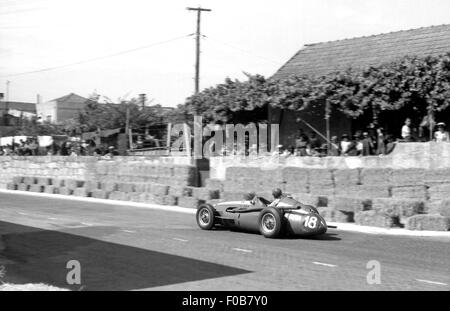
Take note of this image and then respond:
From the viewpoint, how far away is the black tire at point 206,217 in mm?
14516

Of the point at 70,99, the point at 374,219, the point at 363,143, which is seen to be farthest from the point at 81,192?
the point at 70,99

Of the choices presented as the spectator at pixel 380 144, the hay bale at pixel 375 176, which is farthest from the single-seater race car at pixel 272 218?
the spectator at pixel 380 144

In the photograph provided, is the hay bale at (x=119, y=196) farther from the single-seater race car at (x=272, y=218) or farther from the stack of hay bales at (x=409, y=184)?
the stack of hay bales at (x=409, y=184)

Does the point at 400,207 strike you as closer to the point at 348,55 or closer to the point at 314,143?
the point at 314,143

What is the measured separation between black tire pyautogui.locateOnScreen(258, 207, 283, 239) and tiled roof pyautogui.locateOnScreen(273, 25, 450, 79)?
11022 millimetres

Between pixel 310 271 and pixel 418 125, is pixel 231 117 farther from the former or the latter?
pixel 310 271

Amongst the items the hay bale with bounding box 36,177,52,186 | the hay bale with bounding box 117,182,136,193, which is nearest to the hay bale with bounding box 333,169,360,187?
the hay bale with bounding box 117,182,136,193

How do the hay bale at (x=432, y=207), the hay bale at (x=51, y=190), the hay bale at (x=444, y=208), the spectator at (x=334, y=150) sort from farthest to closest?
the hay bale at (x=51, y=190), the spectator at (x=334, y=150), the hay bale at (x=432, y=207), the hay bale at (x=444, y=208)

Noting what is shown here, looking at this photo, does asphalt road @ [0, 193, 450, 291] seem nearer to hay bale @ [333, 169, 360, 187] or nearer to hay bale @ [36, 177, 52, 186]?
hay bale @ [333, 169, 360, 187]

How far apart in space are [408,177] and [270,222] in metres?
5.40

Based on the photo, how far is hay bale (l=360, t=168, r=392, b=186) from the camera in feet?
56.6
